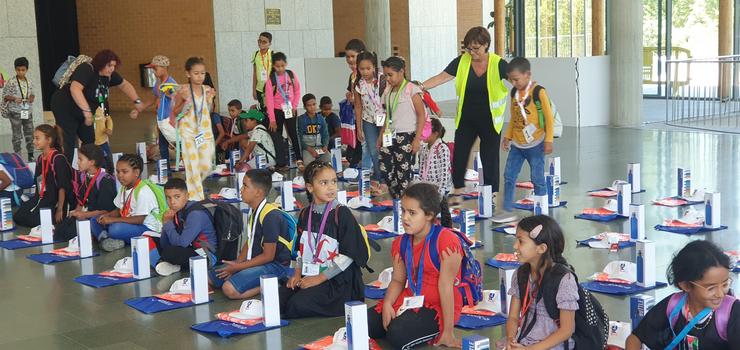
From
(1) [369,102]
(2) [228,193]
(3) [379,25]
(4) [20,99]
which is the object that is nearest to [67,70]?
(2) [228,193]

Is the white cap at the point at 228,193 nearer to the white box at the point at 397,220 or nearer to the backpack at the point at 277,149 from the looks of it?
the backpack at the point at 277,149

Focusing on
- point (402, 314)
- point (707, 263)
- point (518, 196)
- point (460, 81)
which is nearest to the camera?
point (707, 263)

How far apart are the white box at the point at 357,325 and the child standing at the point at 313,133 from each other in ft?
28.7

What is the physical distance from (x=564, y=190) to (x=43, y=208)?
5.59m

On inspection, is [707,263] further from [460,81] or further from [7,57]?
[7,57]

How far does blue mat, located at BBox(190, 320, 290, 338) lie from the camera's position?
6.31 meters

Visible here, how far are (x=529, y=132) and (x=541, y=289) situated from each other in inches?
198

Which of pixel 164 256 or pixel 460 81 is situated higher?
pixel 460 81

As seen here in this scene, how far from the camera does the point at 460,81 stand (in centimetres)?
980

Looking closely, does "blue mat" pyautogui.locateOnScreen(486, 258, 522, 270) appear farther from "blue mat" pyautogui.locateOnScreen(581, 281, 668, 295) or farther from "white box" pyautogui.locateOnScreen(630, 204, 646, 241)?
"white box" pyautogui.locateOnScreen(630, 204, 646, 241)

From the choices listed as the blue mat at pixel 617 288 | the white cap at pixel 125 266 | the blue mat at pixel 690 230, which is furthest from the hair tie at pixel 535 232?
the blue mat at pixel 690 230

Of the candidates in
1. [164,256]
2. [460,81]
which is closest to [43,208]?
[164,256]

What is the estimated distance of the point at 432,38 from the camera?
26625 millimetres

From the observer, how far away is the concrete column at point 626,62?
57.5ft
